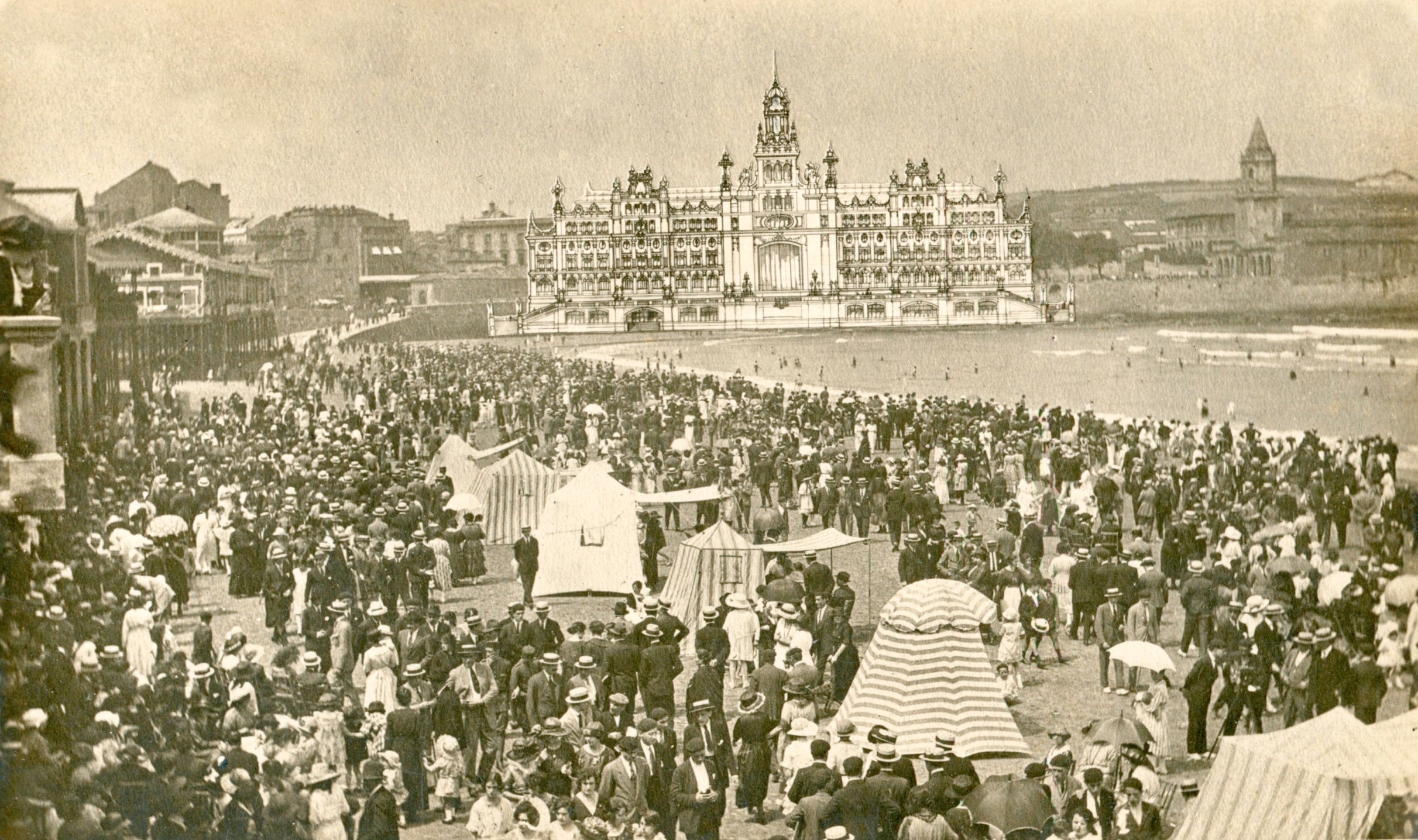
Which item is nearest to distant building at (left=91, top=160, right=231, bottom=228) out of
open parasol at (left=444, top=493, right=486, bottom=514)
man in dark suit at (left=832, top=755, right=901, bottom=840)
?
open parasol at (left=444, top=493, right=486, bottom=514)

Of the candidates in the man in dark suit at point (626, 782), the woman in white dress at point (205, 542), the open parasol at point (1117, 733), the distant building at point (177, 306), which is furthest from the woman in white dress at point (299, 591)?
the open parasol at point (1117, 733)

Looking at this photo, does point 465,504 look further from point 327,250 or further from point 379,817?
point 379,817

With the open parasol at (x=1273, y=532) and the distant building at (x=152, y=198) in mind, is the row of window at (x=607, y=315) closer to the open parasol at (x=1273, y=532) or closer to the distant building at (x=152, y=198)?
the distant building at (x=152, y=198)

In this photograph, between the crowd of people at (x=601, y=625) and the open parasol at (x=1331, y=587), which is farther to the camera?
the open parasol at (x=1331, y=587)

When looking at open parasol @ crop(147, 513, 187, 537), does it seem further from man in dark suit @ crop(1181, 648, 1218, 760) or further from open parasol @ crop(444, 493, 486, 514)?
man in dark suit @ crop(1181, 648, 1218, 760)

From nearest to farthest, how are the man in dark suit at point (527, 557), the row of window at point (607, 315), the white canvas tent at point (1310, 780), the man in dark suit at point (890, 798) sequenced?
1. the white canvas tent at point (1310, 780)
2. the man in dark suit at point (890, 798)
3. the man in dark suit at point (527, 557)
4. the row of window at point (607, 315)

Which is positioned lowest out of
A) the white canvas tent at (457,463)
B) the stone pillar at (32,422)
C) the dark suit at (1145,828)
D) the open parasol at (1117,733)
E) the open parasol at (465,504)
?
the dark suit at (1145,828)

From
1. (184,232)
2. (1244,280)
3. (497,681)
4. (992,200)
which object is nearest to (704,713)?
(497,681)
